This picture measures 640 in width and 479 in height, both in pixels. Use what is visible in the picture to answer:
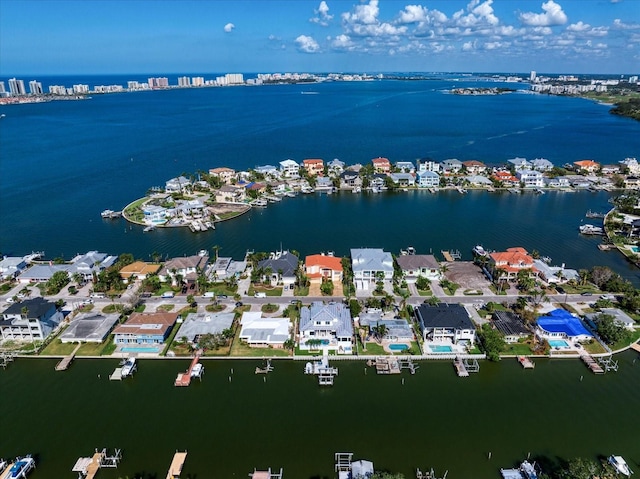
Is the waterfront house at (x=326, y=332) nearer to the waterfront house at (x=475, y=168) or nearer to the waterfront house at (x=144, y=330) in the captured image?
the waterfront house at (x=144, y=330)

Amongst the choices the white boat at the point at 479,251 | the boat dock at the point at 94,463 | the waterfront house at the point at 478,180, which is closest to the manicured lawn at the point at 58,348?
the boat dock at the point at 94,463

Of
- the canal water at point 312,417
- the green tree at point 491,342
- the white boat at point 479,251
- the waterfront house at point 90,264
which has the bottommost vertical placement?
the canal water at point 312,417

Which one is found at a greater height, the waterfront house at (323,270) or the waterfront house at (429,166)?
the waterfront house at (429,166)

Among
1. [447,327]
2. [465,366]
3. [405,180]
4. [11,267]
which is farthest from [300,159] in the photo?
[465,366]

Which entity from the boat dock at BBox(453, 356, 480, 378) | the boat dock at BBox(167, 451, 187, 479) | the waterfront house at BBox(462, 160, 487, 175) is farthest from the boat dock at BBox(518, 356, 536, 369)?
the waterfront house at BBox(462, 160, 487, 175)

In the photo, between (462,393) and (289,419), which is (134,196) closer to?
(289,419)

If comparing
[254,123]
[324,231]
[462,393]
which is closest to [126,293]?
[324,231]
